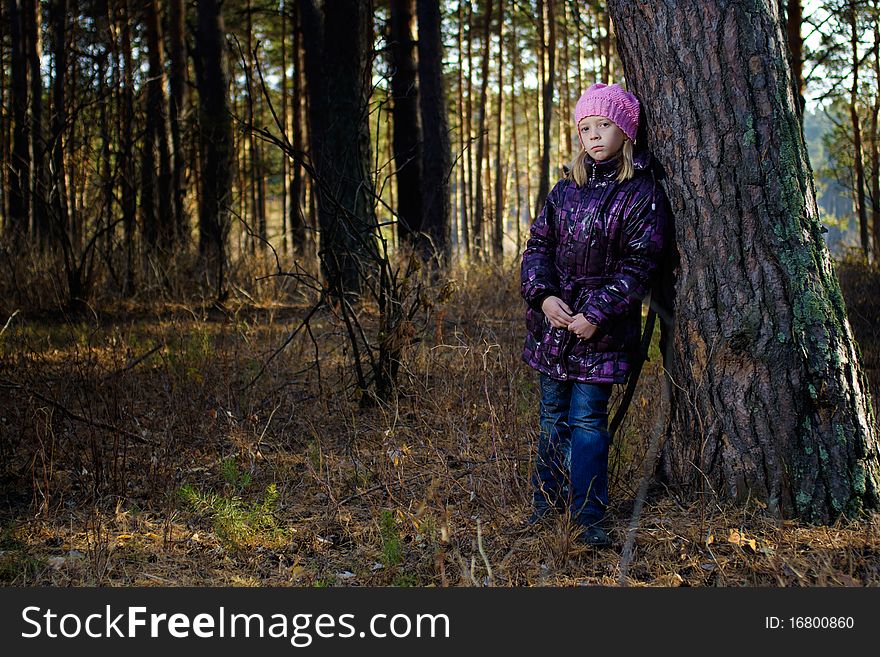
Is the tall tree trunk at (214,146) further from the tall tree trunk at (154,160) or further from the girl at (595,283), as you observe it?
the girl at (595,283)

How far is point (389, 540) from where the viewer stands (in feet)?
10.6

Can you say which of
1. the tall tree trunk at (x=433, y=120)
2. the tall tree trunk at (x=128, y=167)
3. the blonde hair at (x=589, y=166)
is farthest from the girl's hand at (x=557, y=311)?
the tall tree trunk at (x=433, y=120)

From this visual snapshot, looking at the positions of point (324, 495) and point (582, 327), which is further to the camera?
point (324, 495)

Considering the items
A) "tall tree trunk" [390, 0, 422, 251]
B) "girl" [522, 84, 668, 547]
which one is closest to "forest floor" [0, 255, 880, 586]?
"girl" [522, 84, 668, 547]

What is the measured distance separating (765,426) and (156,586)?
229 centimetres

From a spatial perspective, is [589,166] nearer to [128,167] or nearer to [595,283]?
[595,283]

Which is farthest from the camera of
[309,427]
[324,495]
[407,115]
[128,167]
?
[407,115]

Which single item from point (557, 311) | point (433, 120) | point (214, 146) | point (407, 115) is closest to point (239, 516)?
point (557, 311)

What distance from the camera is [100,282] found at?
30.4ft

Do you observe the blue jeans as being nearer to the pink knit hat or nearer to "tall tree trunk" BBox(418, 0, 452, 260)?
the pink knit hat

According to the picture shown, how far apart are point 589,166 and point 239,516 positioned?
2.02 m

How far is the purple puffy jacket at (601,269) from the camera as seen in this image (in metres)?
3.14

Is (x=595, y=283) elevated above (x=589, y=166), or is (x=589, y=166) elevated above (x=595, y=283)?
(x=589, y=166)

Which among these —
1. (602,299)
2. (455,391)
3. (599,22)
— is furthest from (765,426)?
(599,22)
